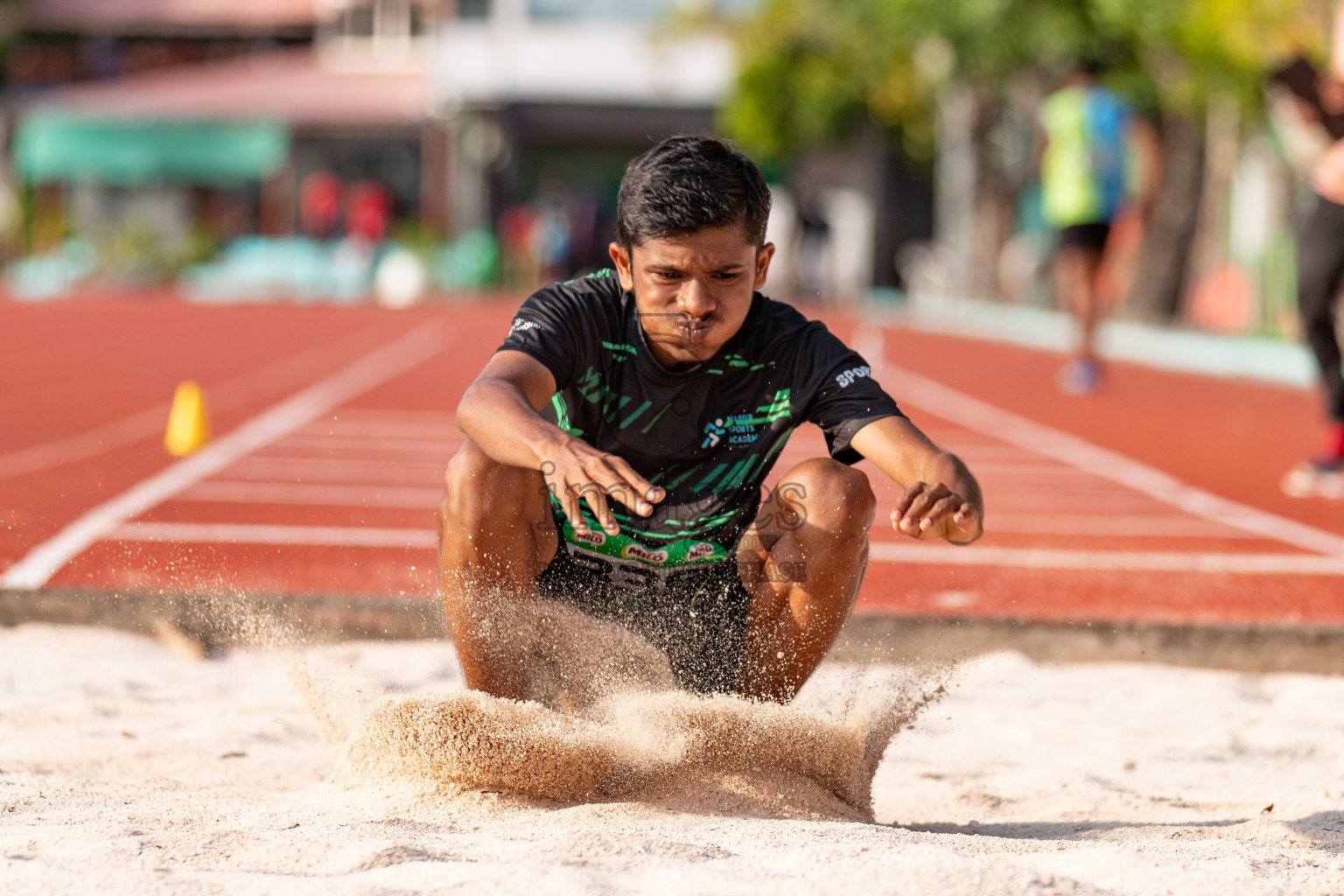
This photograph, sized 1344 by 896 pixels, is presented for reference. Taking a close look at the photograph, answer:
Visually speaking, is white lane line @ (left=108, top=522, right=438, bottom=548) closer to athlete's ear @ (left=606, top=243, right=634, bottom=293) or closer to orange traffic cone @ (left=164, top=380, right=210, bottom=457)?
orange traffic cone @ (left=164, top=380, right=210, bottom=457)

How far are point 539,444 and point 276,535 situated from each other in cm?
307

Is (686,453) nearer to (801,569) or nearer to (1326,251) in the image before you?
(801,569)

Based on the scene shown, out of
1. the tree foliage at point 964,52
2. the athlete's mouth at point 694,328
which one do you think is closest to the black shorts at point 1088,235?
the tree foliage at point 964,52

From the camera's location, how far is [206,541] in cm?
504

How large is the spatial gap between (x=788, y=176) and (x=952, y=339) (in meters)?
15.2

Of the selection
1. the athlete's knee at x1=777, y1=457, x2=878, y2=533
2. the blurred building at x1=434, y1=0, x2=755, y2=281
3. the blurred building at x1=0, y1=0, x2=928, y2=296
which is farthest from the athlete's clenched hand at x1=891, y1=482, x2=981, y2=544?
the blurred building at x1=434, y1=0, x2=755, y2=281

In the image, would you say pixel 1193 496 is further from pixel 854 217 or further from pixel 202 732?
pixel 854 217

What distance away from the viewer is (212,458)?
731 centimetres

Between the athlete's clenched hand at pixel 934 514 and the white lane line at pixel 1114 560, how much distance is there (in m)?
2.44

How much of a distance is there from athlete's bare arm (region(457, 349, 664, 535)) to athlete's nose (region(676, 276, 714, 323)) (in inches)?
11.5

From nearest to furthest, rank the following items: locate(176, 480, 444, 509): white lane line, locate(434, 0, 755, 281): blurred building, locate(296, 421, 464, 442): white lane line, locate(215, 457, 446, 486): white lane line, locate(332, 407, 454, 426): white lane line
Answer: locate(176, 480, 444, 509): white lane line < locate(215, 457, 446, 486): white lane line < locate(296, 421, 464, 442): white lane line < locate(332, 407, 454, 426): white lane line < locate(434, 0, 755, 281): blurred building

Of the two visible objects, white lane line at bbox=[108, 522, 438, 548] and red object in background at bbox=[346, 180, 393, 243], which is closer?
white lane line at bbox=[108, 522, 438, 548]

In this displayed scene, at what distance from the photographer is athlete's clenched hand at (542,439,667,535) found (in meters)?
2.41

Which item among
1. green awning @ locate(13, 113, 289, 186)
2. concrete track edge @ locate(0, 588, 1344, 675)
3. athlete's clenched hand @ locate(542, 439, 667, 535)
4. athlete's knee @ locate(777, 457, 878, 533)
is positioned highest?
athlete's clenched hand @ locate(542, 439, 667, 535)
